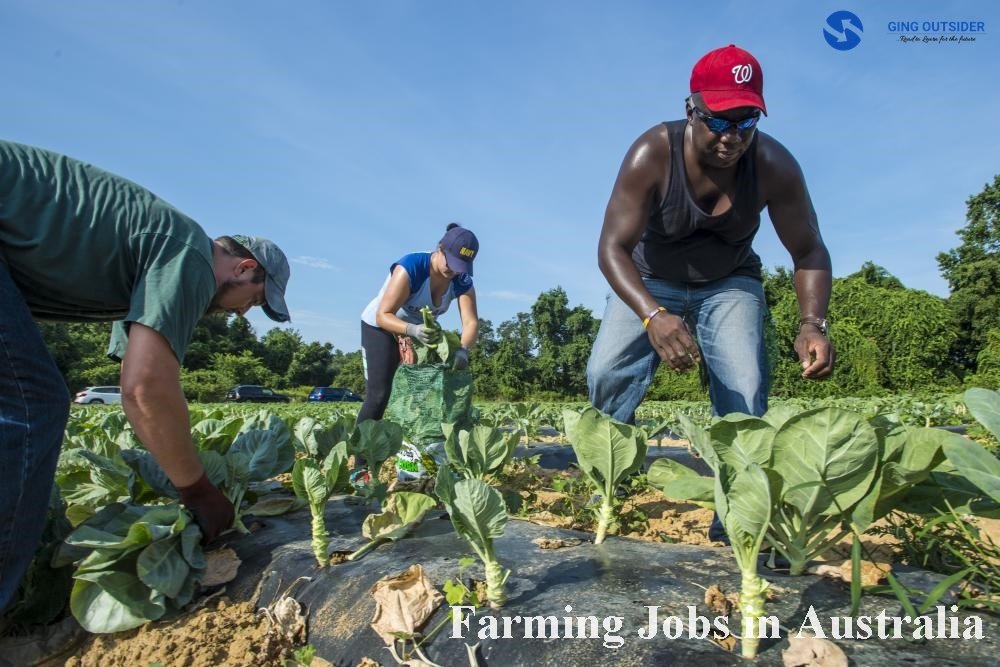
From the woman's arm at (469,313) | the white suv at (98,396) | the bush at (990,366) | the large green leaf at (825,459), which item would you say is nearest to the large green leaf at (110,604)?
the large green leaf at (825,459)

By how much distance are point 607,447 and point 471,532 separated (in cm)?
53

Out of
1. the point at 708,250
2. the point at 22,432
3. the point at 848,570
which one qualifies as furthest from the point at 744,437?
the point at 22,432

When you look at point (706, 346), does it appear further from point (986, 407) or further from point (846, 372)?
point (846, 372)

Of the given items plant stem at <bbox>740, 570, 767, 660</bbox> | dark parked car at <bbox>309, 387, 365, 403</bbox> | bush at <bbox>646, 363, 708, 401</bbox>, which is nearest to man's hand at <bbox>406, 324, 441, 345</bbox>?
plant stem at <bbox>740, 570, 767, 660</bbox>

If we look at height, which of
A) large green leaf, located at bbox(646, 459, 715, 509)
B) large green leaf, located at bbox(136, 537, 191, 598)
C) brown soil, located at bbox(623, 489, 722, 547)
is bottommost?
large green leaf, located at bbox(136, 537, 191, 598)

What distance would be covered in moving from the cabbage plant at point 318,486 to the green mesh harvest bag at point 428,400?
1.50 metres

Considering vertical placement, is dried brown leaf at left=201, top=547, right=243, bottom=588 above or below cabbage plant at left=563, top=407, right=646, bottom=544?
below

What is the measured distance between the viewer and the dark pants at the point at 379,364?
3814mm

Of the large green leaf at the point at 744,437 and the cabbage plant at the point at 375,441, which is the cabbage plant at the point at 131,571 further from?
the large green leaf at the point at 744,437

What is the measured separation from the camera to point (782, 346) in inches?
846

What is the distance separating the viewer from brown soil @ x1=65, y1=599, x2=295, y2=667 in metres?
1.46

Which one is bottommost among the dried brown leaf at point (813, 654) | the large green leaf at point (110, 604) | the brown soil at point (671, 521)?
the large green leaf at point (110, 604)

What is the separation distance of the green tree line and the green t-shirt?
2.16 metres

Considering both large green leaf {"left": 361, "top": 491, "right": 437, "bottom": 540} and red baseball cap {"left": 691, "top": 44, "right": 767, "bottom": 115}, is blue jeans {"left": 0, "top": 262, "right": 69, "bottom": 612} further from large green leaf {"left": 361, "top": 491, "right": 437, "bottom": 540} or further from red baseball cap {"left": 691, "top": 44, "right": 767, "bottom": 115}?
red baseball cap {"left": 691, "top": 44, "right": 767, "bottom": 115}
